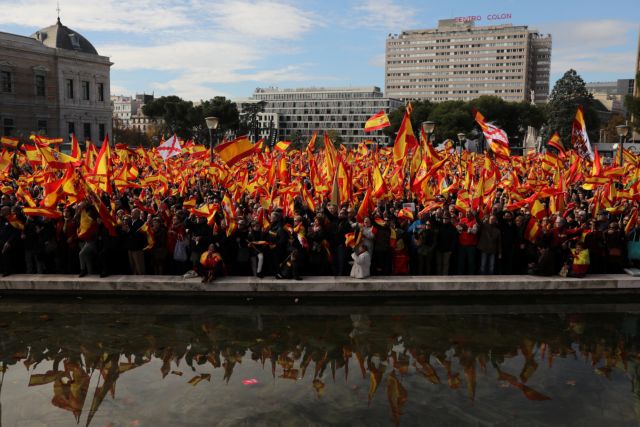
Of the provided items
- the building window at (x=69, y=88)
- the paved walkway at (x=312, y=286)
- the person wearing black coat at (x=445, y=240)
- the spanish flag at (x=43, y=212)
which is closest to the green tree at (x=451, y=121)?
the building window at (x=69, y=88)

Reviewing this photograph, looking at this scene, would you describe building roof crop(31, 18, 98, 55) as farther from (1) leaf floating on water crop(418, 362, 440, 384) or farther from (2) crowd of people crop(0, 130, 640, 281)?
(1) leaf floating on water crop(418, 362, 440, 384)

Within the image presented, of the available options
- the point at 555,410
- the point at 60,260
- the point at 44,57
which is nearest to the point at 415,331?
the point at 555,410

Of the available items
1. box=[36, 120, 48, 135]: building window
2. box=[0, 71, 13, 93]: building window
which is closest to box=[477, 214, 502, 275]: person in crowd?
box=[36, 120, 48, 135]: building window

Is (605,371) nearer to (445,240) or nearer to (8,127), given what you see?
(445,240)

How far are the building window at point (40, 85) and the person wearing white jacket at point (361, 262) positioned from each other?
63694 millimetres

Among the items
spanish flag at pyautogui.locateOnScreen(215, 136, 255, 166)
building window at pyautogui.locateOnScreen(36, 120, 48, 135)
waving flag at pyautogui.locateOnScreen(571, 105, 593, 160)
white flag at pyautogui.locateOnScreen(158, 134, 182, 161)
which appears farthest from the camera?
building window at pyautogui.locateOnScreen(36, 120, 48, 135)

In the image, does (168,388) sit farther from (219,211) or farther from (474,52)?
(474,52)

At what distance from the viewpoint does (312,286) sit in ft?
29.4

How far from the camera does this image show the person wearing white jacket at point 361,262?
917 cm

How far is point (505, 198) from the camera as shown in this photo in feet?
42.6

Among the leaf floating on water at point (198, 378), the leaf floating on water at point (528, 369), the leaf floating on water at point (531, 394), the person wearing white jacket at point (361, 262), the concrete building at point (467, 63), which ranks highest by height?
the concrete building at point (467, 63)

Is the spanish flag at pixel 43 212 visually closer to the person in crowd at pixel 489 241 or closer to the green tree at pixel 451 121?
the person in crowd at pixel 489 241

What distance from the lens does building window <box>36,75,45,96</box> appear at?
63112 mm

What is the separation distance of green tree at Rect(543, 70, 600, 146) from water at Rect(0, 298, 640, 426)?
2586 inches
